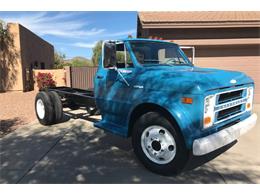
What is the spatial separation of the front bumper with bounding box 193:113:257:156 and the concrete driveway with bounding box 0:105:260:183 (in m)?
0.59

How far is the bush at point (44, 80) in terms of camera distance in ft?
51.4

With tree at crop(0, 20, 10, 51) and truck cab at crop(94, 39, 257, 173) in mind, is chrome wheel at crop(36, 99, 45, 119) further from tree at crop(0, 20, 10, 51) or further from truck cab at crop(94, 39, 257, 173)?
tree at crop(0, 20, 10, 51)

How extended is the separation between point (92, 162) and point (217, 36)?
7441 mm

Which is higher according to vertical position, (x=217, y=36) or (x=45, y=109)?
(x=217, y=36)

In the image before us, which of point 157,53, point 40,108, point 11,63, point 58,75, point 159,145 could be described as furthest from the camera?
point 58,75

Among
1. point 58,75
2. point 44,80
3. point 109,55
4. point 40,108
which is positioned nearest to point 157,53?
point 109,55

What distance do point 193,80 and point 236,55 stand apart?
7.08 meters

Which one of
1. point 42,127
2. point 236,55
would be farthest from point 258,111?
point 42,127

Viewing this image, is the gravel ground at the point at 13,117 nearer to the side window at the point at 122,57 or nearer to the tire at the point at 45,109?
the tire at the point at 45,109

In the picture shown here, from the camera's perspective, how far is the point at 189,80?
3441 mm

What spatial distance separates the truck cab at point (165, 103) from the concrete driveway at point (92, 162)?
0.40 metres

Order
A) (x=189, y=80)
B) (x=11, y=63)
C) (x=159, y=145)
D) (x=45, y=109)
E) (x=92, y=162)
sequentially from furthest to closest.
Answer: (x=11, y=63), (x=45, y=109), (x=92, y=162), (x=159, y=145), (x=189, y=80)

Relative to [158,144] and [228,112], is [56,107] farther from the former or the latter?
[228,112]

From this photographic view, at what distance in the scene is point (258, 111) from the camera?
27.0ft
